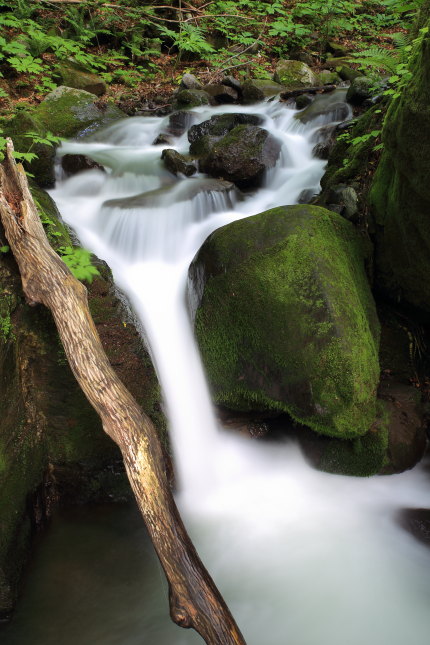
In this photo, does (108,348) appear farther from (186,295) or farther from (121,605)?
(121,605)

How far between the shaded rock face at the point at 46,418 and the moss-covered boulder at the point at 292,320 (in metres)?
0.77

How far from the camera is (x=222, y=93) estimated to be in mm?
9328

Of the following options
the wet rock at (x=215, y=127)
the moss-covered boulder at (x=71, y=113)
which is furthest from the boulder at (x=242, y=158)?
the moss-covered boulder at (x=71, y=113)

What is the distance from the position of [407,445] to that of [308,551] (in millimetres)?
1146

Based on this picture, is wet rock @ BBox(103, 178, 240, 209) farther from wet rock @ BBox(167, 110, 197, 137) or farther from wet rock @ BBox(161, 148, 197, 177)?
wet rock @ BBox(167, 110, 197, 137)

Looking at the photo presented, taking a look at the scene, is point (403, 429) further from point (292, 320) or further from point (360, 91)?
point (360, 91)

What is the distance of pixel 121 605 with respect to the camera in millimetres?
2570

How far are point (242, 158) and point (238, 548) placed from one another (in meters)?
5.05

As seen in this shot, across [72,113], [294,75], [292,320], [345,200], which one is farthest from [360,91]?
[292,320]

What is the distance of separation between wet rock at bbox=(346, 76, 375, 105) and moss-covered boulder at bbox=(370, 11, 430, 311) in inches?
144

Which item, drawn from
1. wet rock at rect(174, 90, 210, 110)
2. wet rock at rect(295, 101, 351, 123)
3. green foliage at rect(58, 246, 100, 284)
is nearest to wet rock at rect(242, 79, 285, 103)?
wet rock at rect(174, 90, 210, 110)

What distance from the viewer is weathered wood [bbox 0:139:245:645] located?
189 centimetres

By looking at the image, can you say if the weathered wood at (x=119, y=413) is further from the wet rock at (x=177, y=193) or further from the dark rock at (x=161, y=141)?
the dark rock at (x=161, y=141)

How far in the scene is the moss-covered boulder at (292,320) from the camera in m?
3.12
